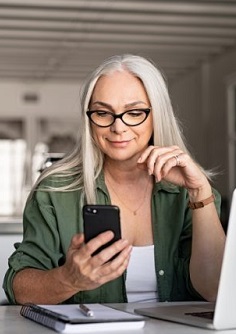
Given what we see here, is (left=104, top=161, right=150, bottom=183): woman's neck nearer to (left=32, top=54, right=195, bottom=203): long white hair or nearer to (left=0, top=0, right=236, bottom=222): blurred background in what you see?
(left=32, top=54, right=195, bottom=203): long white hair

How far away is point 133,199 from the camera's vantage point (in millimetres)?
2504

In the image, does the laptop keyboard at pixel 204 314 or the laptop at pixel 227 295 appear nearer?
A: the laptop at pixel 227 295

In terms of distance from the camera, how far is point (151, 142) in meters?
2.45

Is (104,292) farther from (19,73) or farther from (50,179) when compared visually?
(19,73)

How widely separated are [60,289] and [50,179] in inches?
18.6

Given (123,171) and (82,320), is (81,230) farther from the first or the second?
(82,320)

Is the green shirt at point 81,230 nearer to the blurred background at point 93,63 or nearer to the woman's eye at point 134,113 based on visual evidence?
the woman's eye at point 134,113

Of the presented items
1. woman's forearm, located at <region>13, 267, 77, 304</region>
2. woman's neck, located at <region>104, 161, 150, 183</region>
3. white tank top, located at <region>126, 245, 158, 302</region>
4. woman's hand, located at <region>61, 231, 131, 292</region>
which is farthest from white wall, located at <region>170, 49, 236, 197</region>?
woman's hand, located at <region>61, 231, 131, 292</region>

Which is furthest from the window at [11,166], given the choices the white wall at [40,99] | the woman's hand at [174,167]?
the woman's hand at [174,167]

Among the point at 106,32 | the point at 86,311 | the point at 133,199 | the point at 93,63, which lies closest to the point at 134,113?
the point at 133,199

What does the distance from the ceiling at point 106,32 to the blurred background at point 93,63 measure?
1 cm

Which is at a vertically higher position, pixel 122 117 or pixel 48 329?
pixel 122 117

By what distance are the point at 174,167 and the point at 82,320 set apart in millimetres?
729

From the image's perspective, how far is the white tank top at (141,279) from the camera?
237 cm
